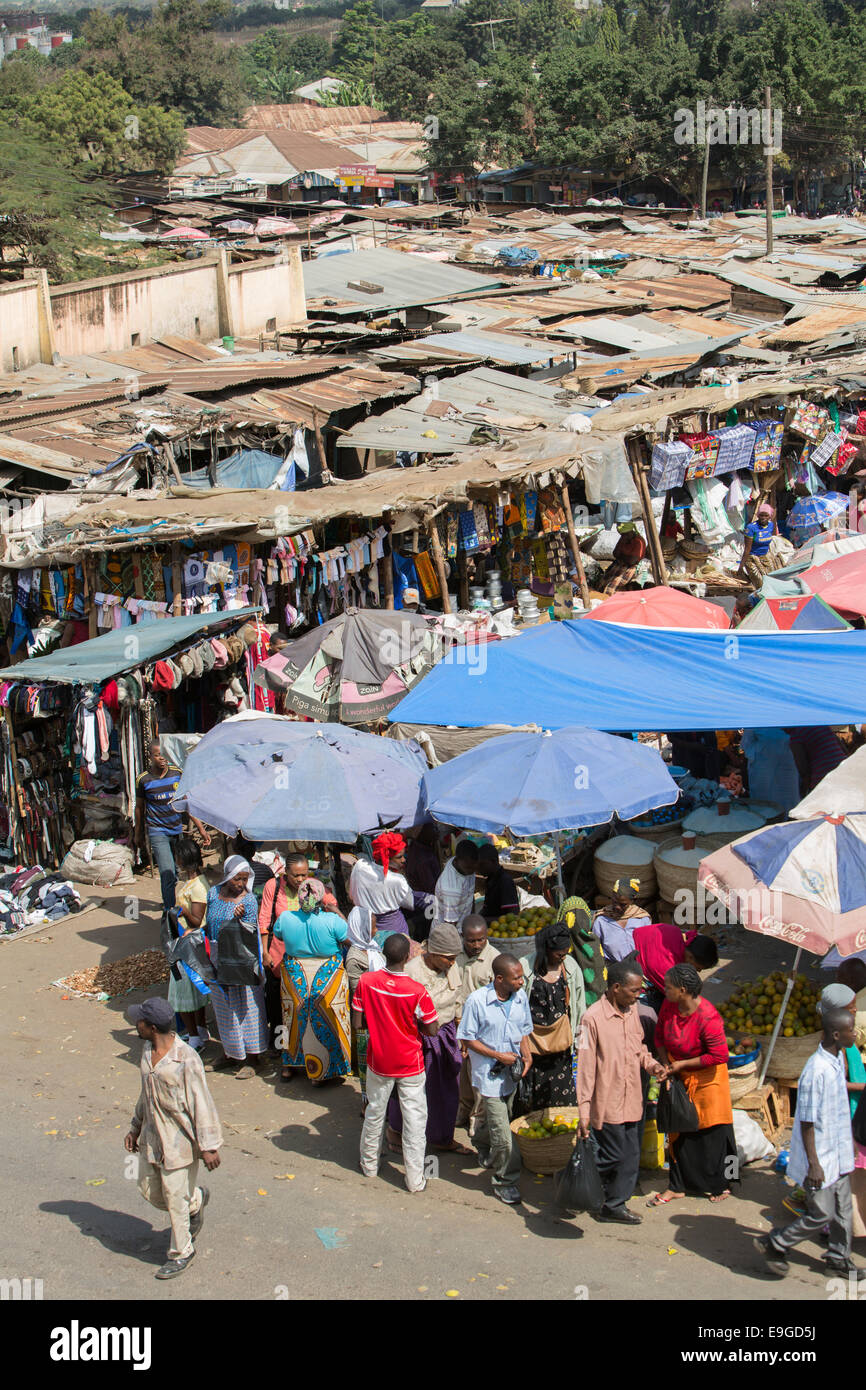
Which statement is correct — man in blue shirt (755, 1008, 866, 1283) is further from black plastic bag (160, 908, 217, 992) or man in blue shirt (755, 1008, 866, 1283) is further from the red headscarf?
black plastic bag (160, 908, 217, 992)

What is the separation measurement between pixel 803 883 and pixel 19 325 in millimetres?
20194

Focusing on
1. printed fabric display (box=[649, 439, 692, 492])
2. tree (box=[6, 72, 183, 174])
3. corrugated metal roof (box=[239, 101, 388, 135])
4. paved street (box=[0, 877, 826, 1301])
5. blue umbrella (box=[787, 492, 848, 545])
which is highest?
corrugated metal roof (box=[239, 101, 388, 135])

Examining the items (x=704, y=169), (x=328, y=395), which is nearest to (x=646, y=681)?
(x=328, y=395)

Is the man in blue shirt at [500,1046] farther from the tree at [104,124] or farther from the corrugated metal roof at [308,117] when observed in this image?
the corrugated metal roof at [308,117]

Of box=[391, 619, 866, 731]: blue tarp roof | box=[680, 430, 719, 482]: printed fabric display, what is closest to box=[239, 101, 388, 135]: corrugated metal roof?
box=[680, 430, 719, 482]: printed fabric display

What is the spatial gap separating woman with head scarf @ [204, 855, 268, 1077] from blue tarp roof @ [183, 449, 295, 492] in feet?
32.1

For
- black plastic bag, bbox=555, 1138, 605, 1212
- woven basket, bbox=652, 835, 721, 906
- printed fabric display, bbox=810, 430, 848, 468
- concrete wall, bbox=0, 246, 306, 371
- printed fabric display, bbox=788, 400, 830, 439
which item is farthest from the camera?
concrete wall, bbox=0, 246, 306, 371

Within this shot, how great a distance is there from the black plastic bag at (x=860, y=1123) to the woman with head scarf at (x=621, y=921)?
196 centimetres

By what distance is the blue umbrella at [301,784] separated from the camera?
315 inches

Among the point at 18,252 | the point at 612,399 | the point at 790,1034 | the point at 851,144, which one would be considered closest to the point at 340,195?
the point at 851,144

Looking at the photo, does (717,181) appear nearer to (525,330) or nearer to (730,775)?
(525,330)

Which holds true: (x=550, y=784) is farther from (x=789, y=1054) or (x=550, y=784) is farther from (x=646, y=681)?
(x=646, y=681)

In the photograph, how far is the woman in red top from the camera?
6.23 metres
